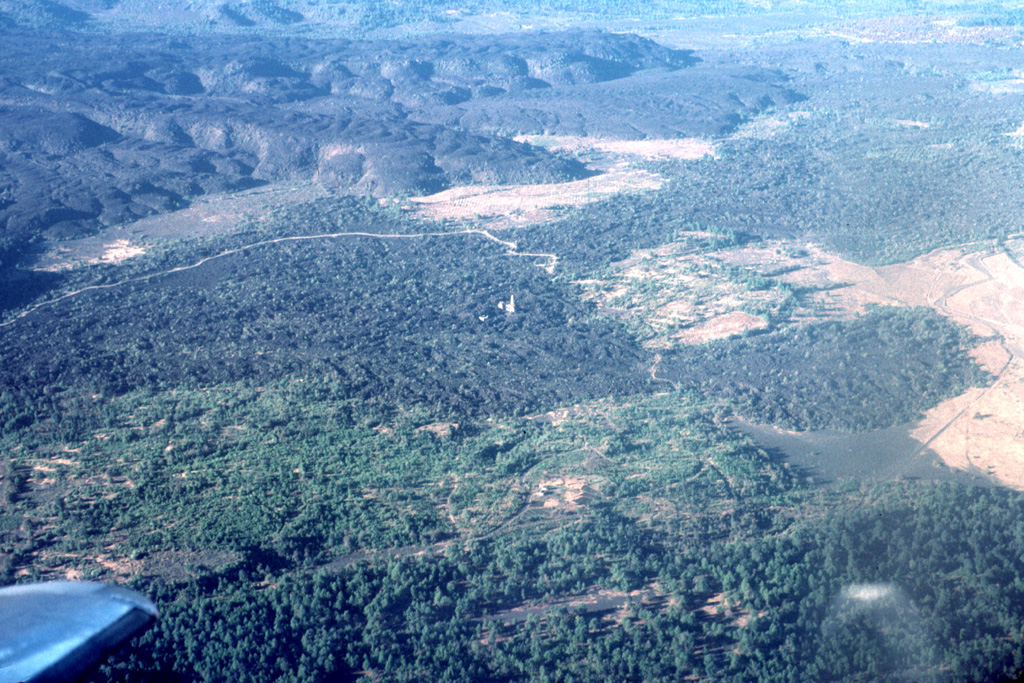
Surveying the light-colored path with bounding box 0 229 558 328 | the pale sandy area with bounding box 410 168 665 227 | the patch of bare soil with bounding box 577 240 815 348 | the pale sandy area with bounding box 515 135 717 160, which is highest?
the pale sandy area with bounding box 515 135 717 160

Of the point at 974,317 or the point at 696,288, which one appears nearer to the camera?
the point at 974,317

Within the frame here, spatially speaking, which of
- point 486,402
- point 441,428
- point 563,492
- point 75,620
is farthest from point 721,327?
point 75,620

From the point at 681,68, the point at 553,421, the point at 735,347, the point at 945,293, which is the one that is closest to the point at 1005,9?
the point at 681,68

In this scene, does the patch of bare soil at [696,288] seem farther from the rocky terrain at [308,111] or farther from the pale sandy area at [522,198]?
the rocky terrain at [308,111]

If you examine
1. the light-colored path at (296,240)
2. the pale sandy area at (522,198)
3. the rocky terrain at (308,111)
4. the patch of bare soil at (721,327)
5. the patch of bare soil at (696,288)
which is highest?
the rocky terrain at (308,111)

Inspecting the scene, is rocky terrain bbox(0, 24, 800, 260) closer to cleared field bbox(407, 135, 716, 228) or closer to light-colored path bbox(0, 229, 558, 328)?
cleared field bbox(407, 135, 716, 228)

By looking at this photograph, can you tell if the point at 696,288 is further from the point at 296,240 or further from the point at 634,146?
the point at 634,146

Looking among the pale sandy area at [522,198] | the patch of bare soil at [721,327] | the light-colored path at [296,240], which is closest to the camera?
the patch of bare soil at [721,327]

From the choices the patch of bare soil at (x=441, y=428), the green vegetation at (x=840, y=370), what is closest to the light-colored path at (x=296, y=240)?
the green vegetation at (x=840, y=370)

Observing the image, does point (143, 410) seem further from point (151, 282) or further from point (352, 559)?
point (151, 282)

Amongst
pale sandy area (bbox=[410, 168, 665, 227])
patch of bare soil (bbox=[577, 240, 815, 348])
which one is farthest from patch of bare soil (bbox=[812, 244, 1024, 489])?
pale sandy area (bbox=[410, 168, 665, 227])

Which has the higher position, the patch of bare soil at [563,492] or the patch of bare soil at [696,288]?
the patch of bare soil at [696,288]
